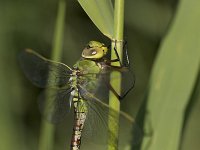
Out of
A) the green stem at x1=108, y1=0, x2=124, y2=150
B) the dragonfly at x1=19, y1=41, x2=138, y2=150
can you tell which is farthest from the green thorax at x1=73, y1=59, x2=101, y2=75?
the green stem at x1=108, y1=0, x2=124, y2=150

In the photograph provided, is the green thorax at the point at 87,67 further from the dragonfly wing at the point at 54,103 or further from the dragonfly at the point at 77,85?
the dragonfly wing at the point at 54,103

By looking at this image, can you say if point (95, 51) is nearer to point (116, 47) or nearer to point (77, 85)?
point (77, 85)

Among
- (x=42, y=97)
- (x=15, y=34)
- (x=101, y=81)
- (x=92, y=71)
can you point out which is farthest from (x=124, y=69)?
(x=15, y=34)

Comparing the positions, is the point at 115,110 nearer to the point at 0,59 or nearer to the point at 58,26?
the point at 58,26

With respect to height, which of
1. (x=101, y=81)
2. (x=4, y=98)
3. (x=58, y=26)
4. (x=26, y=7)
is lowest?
(x=4, y=98)

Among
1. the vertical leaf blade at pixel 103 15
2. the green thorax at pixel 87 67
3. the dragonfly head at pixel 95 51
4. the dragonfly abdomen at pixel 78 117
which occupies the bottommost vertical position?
the dragonfly abdomen at pixel 78 117

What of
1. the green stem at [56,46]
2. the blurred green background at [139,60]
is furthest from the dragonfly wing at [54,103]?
the blurred green background at [139,60]

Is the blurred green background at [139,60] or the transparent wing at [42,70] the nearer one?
the blurred green background at [139,60]
